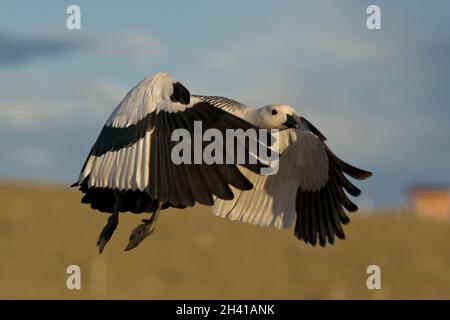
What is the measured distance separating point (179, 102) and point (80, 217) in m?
49.8

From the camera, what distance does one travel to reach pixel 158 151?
13656mm

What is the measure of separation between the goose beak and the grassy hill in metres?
37.2

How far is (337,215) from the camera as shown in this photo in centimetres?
1728

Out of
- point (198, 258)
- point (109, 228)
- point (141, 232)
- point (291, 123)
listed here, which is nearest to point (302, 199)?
point (291, 123)

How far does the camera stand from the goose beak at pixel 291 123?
15487 mm

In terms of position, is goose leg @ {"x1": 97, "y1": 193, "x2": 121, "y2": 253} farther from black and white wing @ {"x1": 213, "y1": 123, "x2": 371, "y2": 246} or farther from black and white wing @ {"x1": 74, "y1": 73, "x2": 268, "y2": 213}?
black and white wing @ {"x1": 213, "y1": 123, "x2": 371, "y2": 246}

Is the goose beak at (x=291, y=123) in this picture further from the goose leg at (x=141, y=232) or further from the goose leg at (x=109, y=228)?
the goose leg at (x=109, y=228)

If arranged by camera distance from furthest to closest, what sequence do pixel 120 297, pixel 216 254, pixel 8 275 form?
1. pixel 216 254
2. pixel 8 275
3. pixel 120 297

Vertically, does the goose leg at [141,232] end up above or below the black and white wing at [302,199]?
below

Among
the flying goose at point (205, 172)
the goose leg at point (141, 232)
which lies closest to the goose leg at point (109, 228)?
the flying goose at point (205, 172)

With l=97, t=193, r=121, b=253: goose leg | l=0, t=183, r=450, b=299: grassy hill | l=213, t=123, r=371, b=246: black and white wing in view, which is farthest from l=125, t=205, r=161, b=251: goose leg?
l=0, t=183, r=450, b=299: grassy hill

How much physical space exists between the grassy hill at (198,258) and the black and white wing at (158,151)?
125 ft
